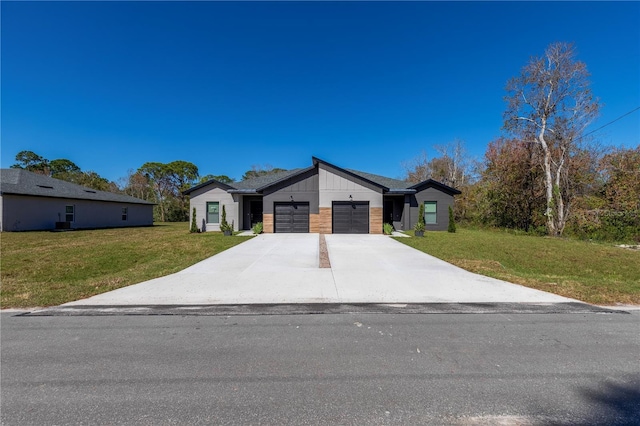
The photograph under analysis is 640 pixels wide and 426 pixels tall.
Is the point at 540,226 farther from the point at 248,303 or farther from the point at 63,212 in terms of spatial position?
the point at 63,212

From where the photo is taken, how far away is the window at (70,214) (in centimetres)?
2084

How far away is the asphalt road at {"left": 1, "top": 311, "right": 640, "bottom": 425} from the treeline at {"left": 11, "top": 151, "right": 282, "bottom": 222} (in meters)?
38.8

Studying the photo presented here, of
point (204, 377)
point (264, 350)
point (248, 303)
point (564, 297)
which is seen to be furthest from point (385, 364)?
point (564, 297)

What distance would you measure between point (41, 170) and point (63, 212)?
3258cm

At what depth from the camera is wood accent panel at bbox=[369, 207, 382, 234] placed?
16.8 m

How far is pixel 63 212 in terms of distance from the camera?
812 inches

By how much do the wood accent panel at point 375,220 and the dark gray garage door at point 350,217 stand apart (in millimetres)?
251

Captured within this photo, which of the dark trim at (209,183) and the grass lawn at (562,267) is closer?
the grass lawn at (562,267)

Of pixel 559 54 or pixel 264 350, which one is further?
pixel 559 54

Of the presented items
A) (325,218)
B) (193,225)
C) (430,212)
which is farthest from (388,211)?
(193,225)

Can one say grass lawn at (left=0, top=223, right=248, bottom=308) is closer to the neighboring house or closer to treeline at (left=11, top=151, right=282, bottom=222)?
the neighboring house

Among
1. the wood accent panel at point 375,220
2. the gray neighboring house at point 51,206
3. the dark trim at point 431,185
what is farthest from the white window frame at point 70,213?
the dark trim at point 431,185

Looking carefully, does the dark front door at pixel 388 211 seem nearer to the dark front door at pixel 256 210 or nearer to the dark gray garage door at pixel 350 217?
the dark gray garage door at pixel 350 217

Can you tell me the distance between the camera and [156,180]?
40.9m
